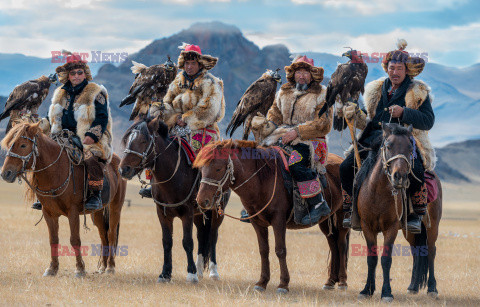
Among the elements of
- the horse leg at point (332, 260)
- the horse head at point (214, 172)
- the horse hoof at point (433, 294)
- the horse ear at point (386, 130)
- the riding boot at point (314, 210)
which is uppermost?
the horse ear at point (386, 130)

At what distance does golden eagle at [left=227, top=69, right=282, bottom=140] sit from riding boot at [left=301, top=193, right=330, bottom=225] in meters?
1.42

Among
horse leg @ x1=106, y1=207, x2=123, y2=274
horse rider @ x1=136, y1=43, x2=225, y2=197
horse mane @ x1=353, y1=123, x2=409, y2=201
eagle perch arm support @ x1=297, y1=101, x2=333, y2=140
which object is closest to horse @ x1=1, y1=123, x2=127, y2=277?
horse leg @ x1=106, y1=207, x2=123, y2=274

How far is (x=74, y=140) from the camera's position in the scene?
1038 cm

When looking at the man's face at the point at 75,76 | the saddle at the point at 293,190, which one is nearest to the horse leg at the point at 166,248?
the saddle at the point at 293,190

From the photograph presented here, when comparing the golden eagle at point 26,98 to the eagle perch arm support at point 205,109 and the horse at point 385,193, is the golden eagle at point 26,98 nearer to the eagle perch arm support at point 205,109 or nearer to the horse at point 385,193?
the eagle perch arm support at point 205,109

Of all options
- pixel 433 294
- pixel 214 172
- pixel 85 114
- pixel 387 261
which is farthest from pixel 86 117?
pixel 433 294

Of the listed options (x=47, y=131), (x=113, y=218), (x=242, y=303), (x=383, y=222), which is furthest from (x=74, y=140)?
(x=383, y=222)

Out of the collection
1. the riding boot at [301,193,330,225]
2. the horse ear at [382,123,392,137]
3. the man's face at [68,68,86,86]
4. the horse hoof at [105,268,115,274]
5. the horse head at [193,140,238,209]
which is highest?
the man's face at [68,68,86,86]

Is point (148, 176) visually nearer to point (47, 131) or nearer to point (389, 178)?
point (47, 131)

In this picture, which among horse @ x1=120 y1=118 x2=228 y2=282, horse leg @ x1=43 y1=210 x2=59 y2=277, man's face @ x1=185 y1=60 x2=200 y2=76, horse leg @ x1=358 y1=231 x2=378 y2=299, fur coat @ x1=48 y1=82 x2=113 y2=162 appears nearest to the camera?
horse leg @ x1=358 y1=231 x2=378 y2=299

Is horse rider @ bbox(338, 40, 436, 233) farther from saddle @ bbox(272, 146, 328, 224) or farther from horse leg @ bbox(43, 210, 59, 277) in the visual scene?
horse leg @ bbox(43, 210, 59, 277)

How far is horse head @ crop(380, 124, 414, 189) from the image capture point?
7.82m

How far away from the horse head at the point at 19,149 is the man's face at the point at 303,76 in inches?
154

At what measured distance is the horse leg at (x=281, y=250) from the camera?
8.86 metres
